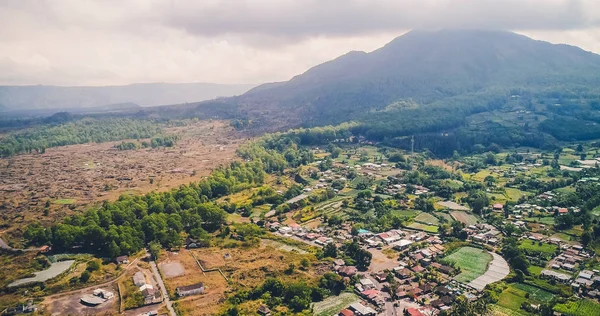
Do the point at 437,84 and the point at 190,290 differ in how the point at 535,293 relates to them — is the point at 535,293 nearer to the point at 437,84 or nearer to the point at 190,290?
the point at 190,290

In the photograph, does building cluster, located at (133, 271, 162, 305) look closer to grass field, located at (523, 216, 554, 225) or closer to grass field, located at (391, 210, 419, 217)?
grass field, located at (391, 210, 419, 217)

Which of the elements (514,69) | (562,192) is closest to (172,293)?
(562,192)

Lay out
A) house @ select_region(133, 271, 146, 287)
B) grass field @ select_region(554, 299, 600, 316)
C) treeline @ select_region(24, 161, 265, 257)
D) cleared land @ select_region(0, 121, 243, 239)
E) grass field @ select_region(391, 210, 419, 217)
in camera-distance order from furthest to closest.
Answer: cleared land @ select_region(0, 121, 243, 239)
grass field @ select_region(391, 210, 419, 217)
treeline @ select_region(24, 161, 265, 257)
house @ select_region(133, 271, 146, 287)
grass field @ select_region(554, 299, 600, 316)

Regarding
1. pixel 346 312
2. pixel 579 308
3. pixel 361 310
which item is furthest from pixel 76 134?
pixel 579 308

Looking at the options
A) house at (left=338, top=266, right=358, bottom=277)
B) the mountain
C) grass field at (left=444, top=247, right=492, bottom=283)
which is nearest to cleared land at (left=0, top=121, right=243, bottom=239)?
house at (left=338, top=266, right=358, bottom=277)

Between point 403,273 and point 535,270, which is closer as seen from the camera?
point 403,273
